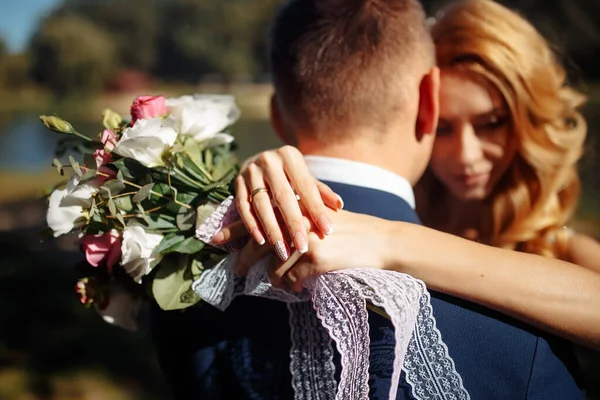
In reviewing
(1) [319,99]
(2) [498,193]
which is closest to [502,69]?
(2) [498,193]

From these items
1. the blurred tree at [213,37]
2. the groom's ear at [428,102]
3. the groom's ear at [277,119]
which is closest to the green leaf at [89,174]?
the groom's ear at [277,119]

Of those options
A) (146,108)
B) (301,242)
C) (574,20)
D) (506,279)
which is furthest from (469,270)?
(574,20)

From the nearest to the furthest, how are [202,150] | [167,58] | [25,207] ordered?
[202,150]
[25,207]
[167,58]

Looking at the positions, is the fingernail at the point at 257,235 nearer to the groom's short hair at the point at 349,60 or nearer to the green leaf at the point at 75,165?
the groom's short hair at the point at 349,60

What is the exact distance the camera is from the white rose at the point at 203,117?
149 centimetres

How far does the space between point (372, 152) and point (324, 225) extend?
295 mm

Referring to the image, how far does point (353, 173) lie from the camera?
1310mm

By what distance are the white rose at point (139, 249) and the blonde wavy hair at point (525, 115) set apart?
4.09ft

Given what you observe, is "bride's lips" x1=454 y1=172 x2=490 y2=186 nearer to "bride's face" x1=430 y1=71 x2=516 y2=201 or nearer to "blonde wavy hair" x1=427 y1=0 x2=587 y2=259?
"bride's face" x1=430 y1=71 x2=516 y2=201

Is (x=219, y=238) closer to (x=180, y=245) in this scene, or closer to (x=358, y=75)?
(x=180, y=245)

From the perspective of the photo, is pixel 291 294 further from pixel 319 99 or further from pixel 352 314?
pixel 319 99

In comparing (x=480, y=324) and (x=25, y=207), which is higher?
(x=480, y=324)

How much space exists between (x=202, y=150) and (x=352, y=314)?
68 centimetres

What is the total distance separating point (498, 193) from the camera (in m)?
2.34
